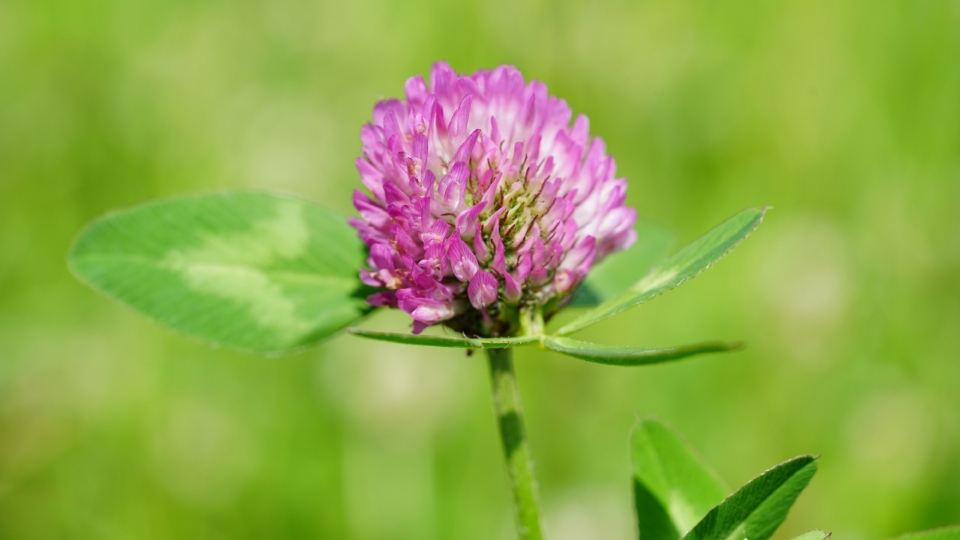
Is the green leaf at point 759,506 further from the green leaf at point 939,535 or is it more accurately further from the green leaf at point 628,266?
the green leaf at point 628,266

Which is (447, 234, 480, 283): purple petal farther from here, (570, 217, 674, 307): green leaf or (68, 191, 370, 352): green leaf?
(570, 217, 674, 307): green leaf

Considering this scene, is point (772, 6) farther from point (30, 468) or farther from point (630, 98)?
point (30, 468)

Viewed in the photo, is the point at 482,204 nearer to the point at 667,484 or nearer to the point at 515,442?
the point at 515,442

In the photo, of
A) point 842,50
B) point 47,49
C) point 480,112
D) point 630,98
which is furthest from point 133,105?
point 842,50

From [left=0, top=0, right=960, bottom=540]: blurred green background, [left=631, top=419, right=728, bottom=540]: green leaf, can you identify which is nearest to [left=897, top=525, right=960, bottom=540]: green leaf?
[left=631, top=419, right=728, bottom=540]: green leaf

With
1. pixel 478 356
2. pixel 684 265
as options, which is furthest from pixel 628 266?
pixel 478 356
